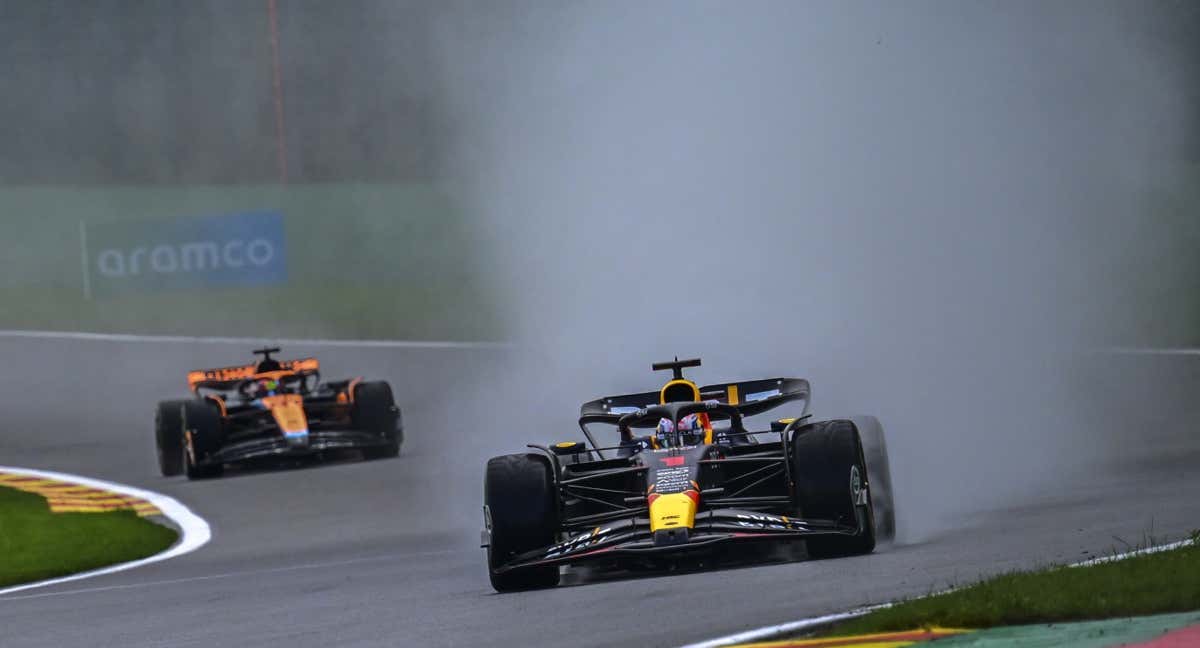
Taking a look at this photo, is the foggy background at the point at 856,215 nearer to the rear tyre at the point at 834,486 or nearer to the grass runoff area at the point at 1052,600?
the rear tyre at the point at 834,486

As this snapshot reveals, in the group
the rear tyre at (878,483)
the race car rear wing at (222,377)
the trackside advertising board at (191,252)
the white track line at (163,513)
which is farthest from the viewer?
the trackside advertising board at (191,252)

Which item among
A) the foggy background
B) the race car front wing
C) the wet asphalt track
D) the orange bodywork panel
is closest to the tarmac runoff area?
the wet asphalt track

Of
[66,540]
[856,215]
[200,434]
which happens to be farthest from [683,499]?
[856,215]

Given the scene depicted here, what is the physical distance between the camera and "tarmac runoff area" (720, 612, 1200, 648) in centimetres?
666

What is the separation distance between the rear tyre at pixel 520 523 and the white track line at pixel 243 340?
18.3 meters

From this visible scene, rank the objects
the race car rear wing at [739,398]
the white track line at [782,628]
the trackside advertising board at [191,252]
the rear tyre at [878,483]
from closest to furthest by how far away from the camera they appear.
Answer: the white track line at [782,628], the rear tyre at [878,483], the race car rear wing at [739,398], the trackside advertising board at [191,252]

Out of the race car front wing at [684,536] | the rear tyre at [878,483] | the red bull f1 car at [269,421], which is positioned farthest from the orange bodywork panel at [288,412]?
the race car front wing at [684,536]

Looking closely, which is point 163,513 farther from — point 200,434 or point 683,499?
point 683,499

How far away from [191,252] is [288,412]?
12.6 metres

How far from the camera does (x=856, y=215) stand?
74.2 ft

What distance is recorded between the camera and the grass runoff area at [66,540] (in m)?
14.6

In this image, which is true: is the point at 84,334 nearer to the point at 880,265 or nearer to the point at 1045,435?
the point at 880,265

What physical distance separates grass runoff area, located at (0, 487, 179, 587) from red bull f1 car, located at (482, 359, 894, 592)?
4.95 m

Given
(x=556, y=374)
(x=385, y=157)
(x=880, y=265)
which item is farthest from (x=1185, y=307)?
(x=385, y=157)
